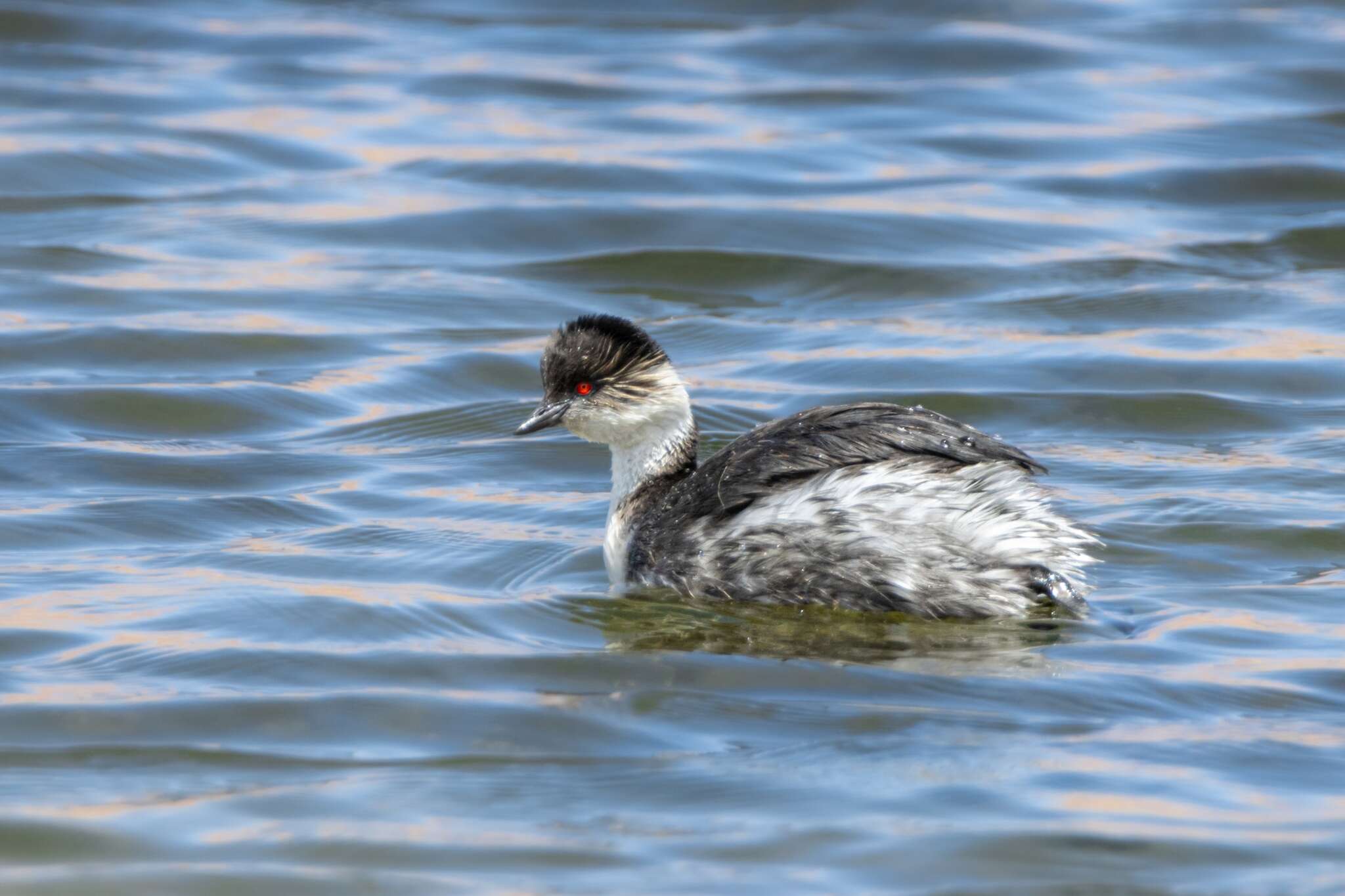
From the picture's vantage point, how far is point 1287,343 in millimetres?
9766

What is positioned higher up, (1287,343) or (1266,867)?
(1287,343)

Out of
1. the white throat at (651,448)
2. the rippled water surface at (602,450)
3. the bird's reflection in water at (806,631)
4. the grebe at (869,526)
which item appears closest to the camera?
the rippled water surface at (602,450)

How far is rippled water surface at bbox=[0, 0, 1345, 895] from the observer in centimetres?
490

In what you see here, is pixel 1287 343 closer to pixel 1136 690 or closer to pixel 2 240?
pixel 1136 690

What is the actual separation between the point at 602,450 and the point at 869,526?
253 centimetres

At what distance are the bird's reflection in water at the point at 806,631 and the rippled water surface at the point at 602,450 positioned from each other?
3 centimetres

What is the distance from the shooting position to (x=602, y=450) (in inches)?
340

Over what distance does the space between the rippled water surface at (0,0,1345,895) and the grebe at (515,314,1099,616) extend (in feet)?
0.42

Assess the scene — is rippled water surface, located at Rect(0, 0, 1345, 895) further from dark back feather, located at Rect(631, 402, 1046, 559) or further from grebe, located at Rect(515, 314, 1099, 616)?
dark back feather, located at Rect(631, 402, 1046, 559)

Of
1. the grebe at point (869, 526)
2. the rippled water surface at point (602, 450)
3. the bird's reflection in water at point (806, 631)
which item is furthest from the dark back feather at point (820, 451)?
the rippled water surface at point (602, 450)

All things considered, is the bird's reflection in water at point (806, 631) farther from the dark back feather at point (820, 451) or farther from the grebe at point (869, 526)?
the dark back feather at point (820, 451)

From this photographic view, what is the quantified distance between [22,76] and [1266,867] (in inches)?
486

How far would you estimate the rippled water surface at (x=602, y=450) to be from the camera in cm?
490

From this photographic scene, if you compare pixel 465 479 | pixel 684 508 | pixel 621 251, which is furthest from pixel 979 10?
pixel 684 508
